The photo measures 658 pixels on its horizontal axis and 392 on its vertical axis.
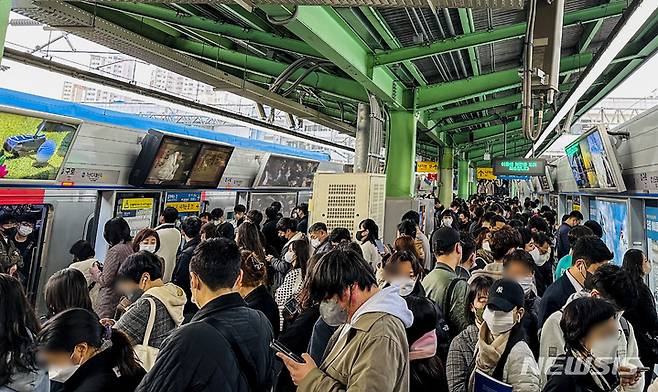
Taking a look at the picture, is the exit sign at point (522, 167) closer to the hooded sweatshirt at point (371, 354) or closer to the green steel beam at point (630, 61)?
the green steel beam at point (630, 61)

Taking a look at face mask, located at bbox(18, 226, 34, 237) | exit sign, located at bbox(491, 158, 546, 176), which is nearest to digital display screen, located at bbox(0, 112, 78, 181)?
face mask, located at bbox(18, 226, 34, 237)

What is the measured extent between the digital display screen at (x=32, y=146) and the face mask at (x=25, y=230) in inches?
23.8

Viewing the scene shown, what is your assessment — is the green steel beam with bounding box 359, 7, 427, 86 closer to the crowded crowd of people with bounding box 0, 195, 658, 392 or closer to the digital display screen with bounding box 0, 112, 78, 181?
the crowded crowd of people with bounding box 0, 195, 658, 392

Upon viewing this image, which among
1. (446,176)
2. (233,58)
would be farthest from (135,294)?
(446,176)

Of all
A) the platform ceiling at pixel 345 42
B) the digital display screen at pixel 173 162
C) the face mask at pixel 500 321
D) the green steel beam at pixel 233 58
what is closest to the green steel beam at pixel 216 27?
the platform ceiling at pixel 345 42

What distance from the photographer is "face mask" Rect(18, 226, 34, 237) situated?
15.3ft

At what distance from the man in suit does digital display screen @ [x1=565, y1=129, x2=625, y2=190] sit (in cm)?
310

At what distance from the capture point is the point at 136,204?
242 inches

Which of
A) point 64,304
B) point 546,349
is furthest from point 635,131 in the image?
point 64,304

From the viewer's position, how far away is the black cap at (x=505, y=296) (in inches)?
75.4

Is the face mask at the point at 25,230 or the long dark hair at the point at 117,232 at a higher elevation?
the long dark hair at the point at 117,232

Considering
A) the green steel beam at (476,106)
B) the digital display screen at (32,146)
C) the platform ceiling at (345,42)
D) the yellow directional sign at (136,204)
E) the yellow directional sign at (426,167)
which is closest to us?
the digital display screen at (32,146)

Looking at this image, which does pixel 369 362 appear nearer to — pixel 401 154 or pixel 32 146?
pixel 32 146

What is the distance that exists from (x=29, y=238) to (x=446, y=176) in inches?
509
